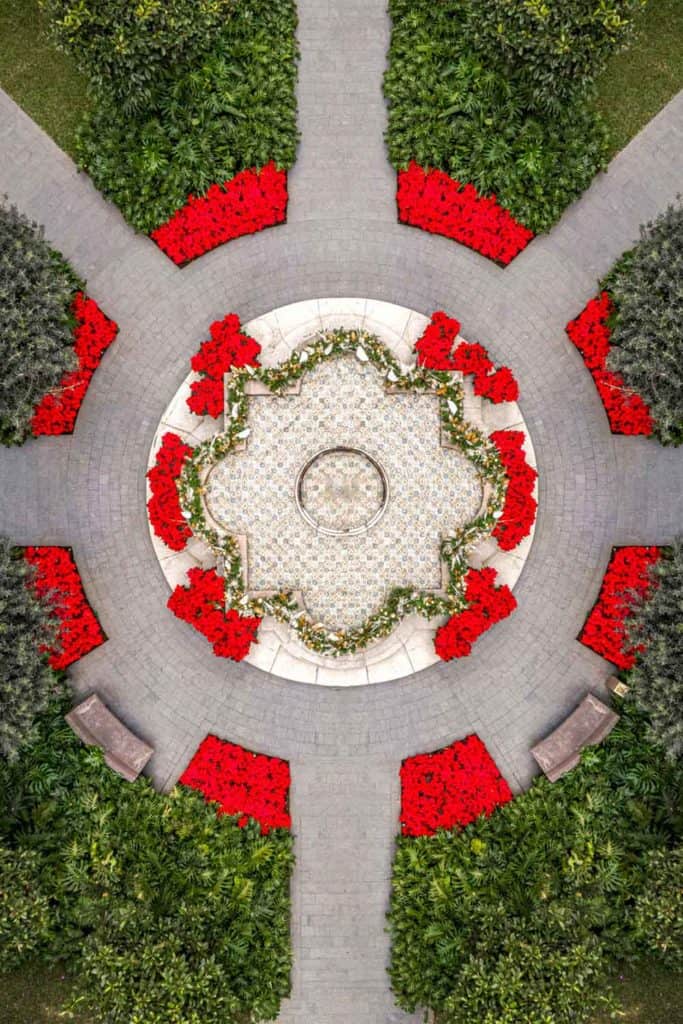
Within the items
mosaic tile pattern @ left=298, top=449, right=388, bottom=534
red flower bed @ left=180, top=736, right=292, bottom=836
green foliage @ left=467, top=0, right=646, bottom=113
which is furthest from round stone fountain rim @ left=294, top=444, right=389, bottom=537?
green foliage @ left=467, top=0, right=646, bottom=113

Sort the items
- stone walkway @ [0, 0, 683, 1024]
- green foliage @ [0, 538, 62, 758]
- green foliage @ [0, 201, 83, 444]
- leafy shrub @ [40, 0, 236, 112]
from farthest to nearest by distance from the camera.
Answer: stone walkway @ [0, 0, 683, 1024] → green foliage @ [0, 538, 62, 758] → leafy shrub @ [40, 0, 236, 112] → green foliage @ [0, 201, 83, 444]

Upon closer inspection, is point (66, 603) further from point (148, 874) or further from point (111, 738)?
point (148, 874)

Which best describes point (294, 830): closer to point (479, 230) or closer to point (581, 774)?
point (581, 774)

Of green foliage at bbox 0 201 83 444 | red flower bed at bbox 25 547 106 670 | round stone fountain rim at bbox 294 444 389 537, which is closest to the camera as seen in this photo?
green foliage at bbox 0 201 83 444

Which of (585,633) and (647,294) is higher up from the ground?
(647,294)

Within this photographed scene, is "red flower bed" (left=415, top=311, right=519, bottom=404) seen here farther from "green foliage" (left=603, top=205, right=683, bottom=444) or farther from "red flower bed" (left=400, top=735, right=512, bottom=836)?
"red flower bed" (left=400, top=735, right=512, bottom=836)

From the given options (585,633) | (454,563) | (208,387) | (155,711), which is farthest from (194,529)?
(585,633)
